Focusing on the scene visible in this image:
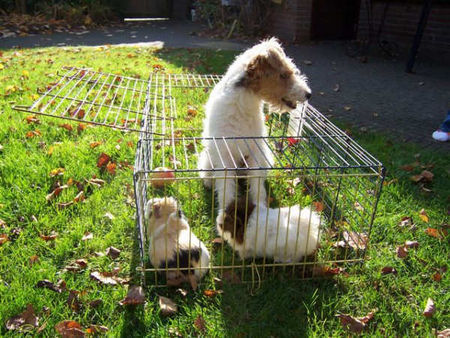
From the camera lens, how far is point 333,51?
9.99m

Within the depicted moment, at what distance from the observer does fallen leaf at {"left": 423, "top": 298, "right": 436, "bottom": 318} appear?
96.2 inches

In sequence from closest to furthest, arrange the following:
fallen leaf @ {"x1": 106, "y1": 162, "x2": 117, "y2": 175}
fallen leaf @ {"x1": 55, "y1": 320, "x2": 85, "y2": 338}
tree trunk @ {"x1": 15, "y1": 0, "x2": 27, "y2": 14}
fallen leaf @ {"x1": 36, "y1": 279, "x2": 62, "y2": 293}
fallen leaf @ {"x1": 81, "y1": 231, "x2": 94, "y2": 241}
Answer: fallen leaf @ {"x1": 55, "y1": 320, "x2": 85, "y2": 338}, fallen leaf @ {"x1": 36, "y1": 279, "x2": 62, "y2": 293}, fallen leaf @ {"x1": 81, "y1": 231, "x2": 94, "y2": 241}, fallen leaf @ {"x1": 106, "y1": 162, "x2": 117, "y2": 175}, tree trunk @ {"x1": 15, "y1": 0, "x2": 27, "y2": 14}

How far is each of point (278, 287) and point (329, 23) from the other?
33.8 ft

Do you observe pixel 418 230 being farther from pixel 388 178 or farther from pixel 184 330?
pixel 184 330

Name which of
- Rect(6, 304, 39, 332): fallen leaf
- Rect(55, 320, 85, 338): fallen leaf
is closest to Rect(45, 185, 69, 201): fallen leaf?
Rect(6, 304, 39, 332): fallen leaf

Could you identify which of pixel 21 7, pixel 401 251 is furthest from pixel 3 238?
pixel 21 7

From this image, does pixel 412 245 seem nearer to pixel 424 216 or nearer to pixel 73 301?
pixel 424 216

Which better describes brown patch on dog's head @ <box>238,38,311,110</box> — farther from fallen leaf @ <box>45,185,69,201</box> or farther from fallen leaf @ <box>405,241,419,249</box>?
fallen leaf @ <box>45,185,69,201</box>

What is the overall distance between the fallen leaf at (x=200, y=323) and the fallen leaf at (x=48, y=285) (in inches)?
36.5

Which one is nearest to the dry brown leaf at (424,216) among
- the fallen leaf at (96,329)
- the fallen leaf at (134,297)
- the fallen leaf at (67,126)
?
the fallen leaf at (134,297)

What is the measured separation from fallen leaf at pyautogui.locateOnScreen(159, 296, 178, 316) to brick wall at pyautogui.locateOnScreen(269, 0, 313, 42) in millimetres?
9571

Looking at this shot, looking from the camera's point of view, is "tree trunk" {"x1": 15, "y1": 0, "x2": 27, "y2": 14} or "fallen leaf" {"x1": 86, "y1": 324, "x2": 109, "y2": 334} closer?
"fallen leaf" {"x1": 86, "y1": 324, "x2": 109, "y2": 334}

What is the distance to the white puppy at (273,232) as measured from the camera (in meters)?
2.70

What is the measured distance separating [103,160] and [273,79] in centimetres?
195
